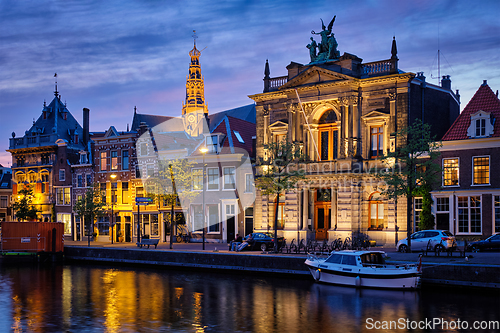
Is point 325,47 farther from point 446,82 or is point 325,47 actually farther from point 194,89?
point 194,89

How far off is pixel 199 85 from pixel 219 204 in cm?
9636

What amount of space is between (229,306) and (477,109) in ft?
85.0

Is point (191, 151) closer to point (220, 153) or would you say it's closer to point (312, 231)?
point (220, 153)

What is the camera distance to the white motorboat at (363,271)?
1077 inches

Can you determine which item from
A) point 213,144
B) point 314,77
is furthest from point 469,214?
point 213,144

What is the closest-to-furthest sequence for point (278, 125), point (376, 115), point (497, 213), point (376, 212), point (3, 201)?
1. point (497, 213)
2. point (376, 115)
3. point (376, 212)
4. point (278, 125)
5. point (3, 201)

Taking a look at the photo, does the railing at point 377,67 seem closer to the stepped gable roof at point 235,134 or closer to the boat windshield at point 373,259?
the stepped gable roof at point 235,134

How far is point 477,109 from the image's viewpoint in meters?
40.7

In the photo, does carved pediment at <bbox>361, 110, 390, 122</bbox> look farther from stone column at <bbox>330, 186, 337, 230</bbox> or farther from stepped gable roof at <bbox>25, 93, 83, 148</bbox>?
stepped gable roof at <bbox>25, 93, 83, 148</bbox>

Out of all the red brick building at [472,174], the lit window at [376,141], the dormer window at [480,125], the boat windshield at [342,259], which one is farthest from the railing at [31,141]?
the dormer window at [480,125]

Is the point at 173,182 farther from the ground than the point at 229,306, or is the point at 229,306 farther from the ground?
the point at 173,182

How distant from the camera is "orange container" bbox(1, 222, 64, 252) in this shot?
158 ft

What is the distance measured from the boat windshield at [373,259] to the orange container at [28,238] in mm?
30296

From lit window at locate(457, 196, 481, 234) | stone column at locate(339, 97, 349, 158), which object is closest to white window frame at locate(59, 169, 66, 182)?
stone column at locate(339, 97, 349, 158)
